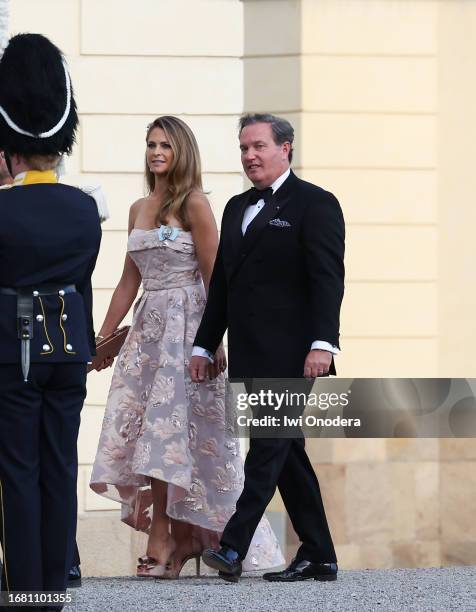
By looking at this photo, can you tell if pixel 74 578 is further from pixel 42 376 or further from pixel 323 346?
pixel 42 376

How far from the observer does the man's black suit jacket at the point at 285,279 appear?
6070 mm

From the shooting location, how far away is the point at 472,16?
30.9ft

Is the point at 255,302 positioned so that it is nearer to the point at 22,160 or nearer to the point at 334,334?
the point at 334,334

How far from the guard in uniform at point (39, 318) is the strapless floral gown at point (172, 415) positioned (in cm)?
151

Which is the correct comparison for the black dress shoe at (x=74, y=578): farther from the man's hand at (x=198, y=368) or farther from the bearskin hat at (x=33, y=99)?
the bearskin hat at (x=33, y=99)

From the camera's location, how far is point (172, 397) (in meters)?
6.64

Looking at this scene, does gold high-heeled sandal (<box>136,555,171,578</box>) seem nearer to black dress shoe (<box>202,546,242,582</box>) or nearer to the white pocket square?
black dress shoe (<box>202,546,242,582</box>)

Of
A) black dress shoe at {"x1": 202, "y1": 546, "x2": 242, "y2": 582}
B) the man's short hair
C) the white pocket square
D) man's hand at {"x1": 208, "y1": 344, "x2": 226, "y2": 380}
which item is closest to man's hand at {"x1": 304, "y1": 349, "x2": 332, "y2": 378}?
the white pocket square

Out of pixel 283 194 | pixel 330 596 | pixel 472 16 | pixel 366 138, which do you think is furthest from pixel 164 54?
pixel 330 596

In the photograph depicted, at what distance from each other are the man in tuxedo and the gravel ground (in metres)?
0.15

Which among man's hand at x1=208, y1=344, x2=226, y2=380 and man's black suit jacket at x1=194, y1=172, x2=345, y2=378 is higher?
man's black suit jacket at x1=194, y1=172, x2=345, y2=378

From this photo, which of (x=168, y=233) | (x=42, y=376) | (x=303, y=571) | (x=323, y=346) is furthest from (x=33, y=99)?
(x=303, y=571)

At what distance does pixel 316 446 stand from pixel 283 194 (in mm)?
3251

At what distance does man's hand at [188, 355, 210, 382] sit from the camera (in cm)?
643
